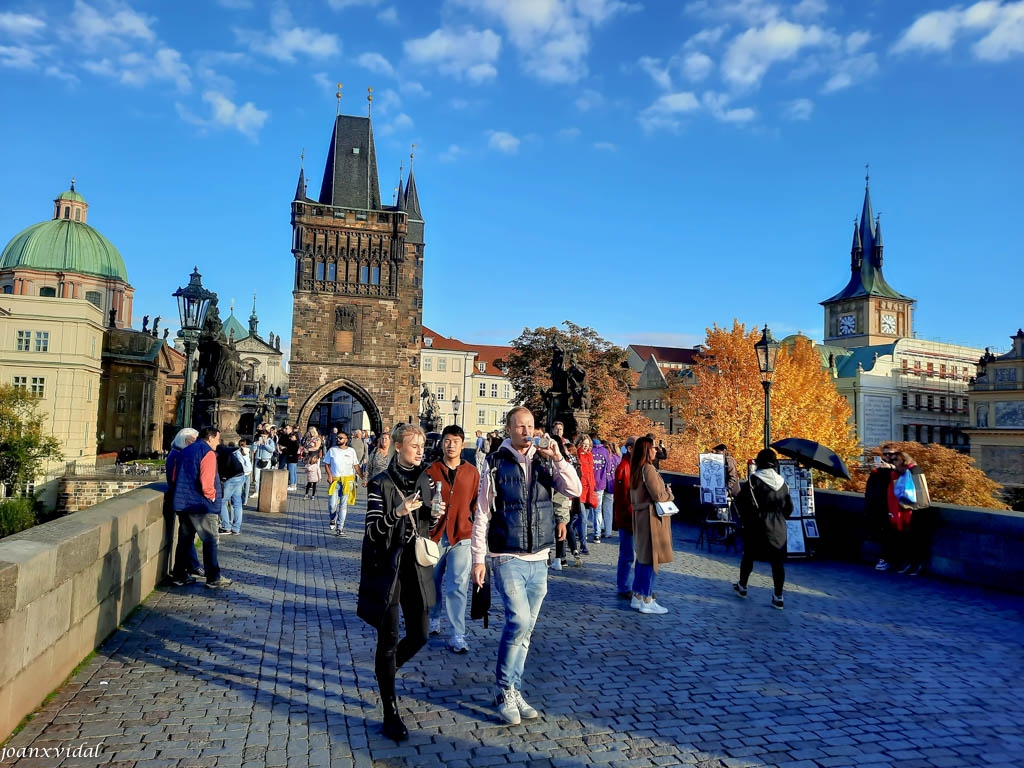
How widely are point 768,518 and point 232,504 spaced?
8.86 m

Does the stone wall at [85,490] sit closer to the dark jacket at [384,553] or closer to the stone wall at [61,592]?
the stone wall at [61,592]

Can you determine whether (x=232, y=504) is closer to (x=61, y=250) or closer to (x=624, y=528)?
(x=624, y=528)

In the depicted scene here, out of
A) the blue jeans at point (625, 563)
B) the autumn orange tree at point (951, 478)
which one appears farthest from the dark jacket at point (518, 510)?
the autumn orange tree at point (951, 478)

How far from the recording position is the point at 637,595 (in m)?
7.22

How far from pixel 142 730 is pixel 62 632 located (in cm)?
107

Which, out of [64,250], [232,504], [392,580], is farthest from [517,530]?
[64,250]

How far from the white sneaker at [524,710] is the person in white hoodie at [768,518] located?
3.93 metres

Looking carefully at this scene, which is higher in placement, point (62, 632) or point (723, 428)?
point (723, 428)

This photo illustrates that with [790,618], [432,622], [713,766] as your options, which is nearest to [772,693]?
[713,766]

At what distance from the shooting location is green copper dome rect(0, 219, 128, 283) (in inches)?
2746

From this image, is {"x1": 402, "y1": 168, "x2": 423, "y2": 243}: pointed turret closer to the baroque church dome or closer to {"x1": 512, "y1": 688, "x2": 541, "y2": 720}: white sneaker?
the baroque church dome

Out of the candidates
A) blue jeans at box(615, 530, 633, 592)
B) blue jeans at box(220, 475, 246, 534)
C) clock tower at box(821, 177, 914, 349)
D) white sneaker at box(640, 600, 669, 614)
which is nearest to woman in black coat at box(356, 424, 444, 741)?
white sneaker at box(640, 600, 669, 614)

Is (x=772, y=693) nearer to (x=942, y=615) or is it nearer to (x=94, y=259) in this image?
(x=942, y=615)

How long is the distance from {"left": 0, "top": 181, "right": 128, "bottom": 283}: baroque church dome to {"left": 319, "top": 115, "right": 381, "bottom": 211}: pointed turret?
3274cm
